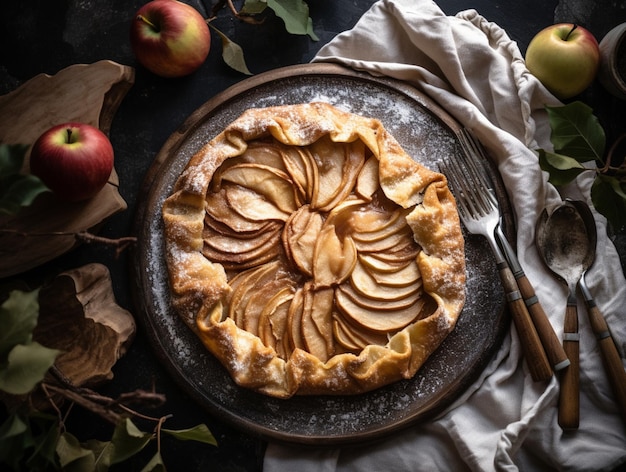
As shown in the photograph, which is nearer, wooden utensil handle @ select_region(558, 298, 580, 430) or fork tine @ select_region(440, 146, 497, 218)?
wooden utensil handle @ select_region(558, 298, 580, 430)

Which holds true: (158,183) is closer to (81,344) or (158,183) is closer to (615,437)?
(81,344)

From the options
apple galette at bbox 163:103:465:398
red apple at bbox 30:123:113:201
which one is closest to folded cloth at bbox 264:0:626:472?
apple galette at bbox 163:103:465:398

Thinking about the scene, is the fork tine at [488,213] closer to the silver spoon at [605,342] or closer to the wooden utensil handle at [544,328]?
the wooden utensil handle at [544,328]

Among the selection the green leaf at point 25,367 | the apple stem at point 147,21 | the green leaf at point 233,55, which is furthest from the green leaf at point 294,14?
the green leaf at point 25,367

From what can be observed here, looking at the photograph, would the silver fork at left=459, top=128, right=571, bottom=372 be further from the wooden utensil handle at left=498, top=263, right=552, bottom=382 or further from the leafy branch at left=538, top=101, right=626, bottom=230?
the leafy branch at left=538, top=101, right=626, bottom=230

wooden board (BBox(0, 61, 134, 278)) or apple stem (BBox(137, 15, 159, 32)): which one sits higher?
apple stem (BBox(137, 15, 159, 32))

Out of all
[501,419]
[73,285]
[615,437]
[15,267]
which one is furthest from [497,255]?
[15,267]

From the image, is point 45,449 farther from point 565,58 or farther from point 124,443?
point 565,58
